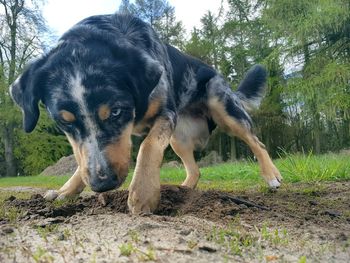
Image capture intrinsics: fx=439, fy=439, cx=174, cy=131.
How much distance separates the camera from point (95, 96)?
3242mm

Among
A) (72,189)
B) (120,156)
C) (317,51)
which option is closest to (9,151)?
(317,51)

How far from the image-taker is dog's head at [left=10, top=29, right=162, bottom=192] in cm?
313

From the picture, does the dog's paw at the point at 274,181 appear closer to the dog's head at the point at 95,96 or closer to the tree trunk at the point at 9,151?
the dog's head at the point at 95,96

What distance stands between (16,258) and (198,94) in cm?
398

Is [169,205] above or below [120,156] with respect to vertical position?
below

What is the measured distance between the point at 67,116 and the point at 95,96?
0.90ft

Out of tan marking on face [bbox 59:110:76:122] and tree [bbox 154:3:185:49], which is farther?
tree [bbox 154:3:185:49]

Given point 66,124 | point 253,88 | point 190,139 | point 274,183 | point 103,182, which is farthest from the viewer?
point 253,88

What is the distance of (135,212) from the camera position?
3.09 m

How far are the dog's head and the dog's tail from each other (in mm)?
3013

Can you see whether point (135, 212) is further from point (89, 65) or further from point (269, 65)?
point (269, 65)

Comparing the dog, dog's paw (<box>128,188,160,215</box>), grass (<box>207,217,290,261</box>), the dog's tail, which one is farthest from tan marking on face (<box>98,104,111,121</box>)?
the dog's tail

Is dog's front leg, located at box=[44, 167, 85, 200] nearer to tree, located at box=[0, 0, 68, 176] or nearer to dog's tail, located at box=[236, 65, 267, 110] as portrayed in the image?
dog's tail, located at box=[236, 65, 267, 110]

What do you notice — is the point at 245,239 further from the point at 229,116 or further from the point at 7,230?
the point at 229,116
